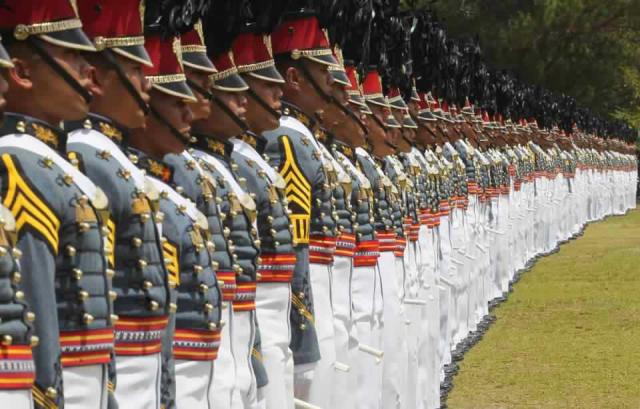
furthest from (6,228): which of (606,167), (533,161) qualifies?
(606,167)

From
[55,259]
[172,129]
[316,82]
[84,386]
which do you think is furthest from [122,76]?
[316,82]

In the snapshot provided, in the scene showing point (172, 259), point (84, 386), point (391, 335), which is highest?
point (172, 259)

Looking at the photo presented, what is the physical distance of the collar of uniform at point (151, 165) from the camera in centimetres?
497

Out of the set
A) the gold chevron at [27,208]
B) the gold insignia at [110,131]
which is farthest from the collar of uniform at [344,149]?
the gold chevron at [27,208]

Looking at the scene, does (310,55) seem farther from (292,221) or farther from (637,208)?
(637,208)

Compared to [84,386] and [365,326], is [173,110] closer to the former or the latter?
[84,386]

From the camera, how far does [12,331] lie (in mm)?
3396

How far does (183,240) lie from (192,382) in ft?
1.48

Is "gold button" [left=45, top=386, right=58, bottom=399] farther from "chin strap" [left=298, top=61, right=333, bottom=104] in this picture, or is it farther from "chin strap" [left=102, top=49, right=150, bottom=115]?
"chin strap" [left=298, top=61, right=333, bottom=104]

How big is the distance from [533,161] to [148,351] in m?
23.1

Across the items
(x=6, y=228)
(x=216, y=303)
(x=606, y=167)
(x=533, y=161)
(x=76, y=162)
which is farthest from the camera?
(x=606, y=167)

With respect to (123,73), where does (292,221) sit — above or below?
below

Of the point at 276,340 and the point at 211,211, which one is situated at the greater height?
the point at 211,211

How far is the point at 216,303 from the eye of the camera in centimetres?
503
